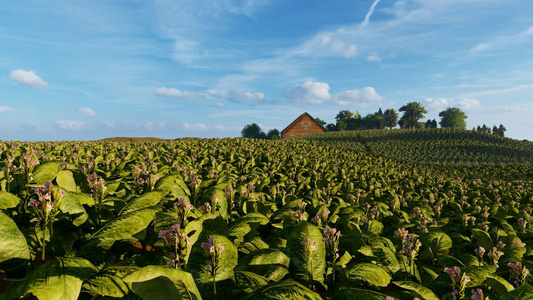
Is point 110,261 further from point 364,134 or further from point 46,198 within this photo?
point 364,134

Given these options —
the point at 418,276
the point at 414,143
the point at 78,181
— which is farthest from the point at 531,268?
the point at 414,143

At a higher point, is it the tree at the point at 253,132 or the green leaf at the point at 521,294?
the tree at the point at 253,132

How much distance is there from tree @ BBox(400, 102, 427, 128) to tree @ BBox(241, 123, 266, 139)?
279 feet

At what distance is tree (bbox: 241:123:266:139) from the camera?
446 feet

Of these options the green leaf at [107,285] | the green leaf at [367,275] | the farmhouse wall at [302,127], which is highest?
the farmhouse wall at [302,127]

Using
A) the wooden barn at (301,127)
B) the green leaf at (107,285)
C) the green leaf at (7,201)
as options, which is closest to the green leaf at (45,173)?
the green leaf at (7,201)

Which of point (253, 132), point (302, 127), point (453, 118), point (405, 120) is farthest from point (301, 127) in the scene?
point (453, 118)

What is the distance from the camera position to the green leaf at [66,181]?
450 centimetres

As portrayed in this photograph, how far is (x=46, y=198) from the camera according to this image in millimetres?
2504

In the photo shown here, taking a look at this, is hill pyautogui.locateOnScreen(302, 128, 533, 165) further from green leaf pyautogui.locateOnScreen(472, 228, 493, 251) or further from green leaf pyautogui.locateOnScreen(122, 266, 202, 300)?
green leaf pyautogui.locateOnScreen(122, 266, 202, 300)

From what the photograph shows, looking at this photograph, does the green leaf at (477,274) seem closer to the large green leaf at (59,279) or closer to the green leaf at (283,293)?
the green leaf at (283,293)

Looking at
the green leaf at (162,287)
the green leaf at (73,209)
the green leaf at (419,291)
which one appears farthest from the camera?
the green leaf at (73,209)

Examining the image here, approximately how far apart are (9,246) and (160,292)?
1.57m

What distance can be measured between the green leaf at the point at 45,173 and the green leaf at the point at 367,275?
471cm
